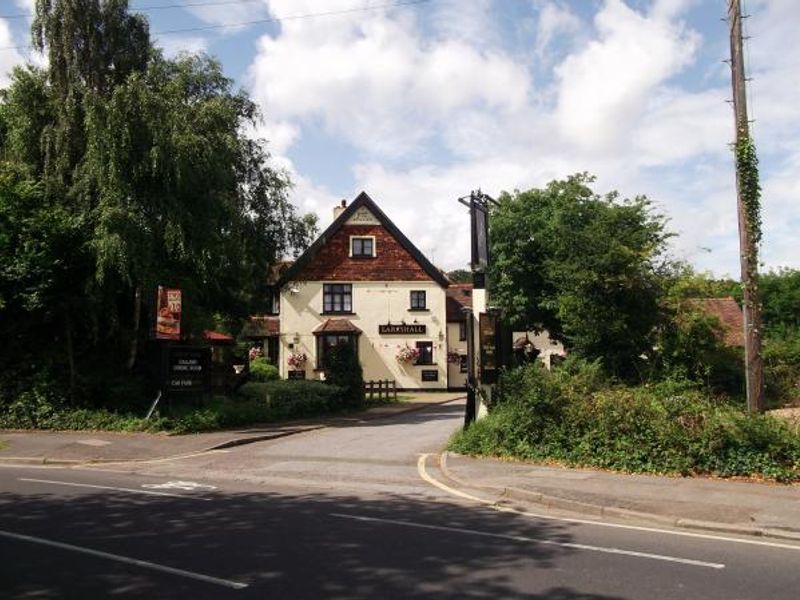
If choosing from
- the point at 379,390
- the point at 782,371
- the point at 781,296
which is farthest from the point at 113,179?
the point at 781,296

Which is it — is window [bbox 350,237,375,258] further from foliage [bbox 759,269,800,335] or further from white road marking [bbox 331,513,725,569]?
white road marking [bbox 331,513,725,569]

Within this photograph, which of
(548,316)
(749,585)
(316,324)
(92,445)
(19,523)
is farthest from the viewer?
(316,324)

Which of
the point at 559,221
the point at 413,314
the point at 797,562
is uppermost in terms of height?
the point at 559,221

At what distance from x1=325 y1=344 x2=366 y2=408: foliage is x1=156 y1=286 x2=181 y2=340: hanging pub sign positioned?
9.59 meters

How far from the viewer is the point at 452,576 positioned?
6836 millimetres

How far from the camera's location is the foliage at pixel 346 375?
2891 cm

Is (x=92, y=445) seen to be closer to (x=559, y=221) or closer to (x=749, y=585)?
(x=749, y=585)

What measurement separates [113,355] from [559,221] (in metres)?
17.8

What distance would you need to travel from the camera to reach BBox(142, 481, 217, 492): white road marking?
12.5 meters

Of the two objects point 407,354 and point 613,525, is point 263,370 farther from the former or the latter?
point 613,525

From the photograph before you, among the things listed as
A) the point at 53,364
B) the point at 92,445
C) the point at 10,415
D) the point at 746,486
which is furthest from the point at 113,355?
the point at 746,486

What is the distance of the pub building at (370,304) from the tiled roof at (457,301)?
3.49m

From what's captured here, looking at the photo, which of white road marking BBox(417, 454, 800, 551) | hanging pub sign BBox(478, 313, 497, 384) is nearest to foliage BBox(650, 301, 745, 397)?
hanging pub sign BBox(478, 313, 497, 384)

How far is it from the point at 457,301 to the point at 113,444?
3360 centimetres
